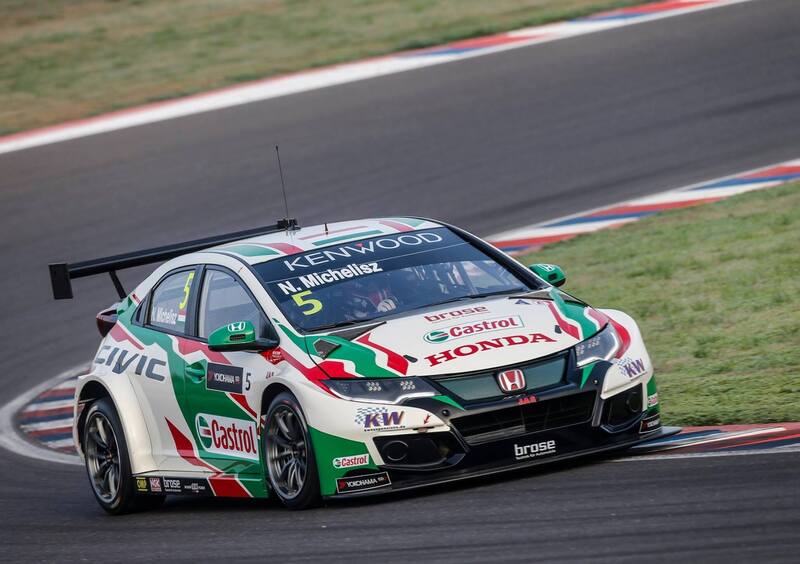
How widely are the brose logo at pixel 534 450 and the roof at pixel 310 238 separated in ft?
6.47

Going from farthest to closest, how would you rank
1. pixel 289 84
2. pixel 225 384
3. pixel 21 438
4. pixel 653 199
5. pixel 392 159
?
1. pixel 289 84
2. pixel 392 159
3. pixel 653 199
4. pixel 21 438
5. pixel 225 384

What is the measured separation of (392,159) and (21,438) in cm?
697

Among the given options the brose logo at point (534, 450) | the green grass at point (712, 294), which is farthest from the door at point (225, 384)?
the green grass at point (712, 294)

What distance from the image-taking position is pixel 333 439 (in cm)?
679

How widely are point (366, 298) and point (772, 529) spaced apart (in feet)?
9.40

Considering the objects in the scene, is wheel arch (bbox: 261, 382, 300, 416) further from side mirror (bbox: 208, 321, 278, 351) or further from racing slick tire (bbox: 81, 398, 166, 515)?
racing slick tire (bbox: 81, 398, 166, 515)

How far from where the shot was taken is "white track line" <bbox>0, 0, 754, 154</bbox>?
19.7 m

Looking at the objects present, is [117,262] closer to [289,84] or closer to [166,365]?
[166,365]

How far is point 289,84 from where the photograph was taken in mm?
20391

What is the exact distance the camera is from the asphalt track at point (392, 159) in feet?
44.8

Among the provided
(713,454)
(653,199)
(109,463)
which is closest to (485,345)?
(713,454)

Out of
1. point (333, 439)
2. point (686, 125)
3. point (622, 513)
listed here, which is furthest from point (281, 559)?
point (686, 125)

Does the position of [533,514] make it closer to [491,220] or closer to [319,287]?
[319,287]

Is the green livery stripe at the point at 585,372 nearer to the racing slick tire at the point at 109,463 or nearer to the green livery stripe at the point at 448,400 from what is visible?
the green livery stripe at the point at 448,400
